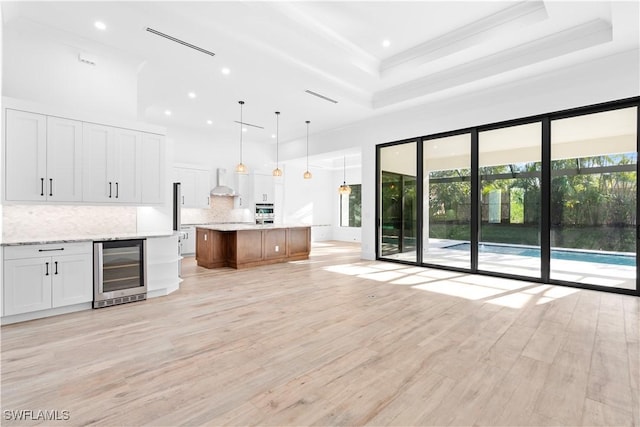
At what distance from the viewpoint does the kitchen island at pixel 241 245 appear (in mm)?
6609

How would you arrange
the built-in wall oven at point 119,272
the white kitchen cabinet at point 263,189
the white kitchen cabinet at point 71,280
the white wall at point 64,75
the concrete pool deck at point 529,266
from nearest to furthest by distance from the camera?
1. the white kitchen cabinet at point 71,280
2. the built-in wall oven at point 119,272
3. the white wall at point 64,75
4. the concrete pool deck at point 529,266
5. the white kitchen cabinet at point 263,189

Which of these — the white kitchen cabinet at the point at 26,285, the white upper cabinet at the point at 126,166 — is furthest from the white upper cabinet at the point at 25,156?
the white kitchen cabinet at the point at 26,285

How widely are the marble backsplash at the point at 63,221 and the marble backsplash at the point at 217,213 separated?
3.90m

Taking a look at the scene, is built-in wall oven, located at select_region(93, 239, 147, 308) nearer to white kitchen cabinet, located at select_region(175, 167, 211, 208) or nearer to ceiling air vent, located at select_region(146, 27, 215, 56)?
ceiling air vent, located at select_region(146, 27, 215, 56)

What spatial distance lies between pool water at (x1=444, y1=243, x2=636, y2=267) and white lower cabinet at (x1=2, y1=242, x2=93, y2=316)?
6.21 metres

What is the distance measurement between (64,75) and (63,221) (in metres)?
2.03

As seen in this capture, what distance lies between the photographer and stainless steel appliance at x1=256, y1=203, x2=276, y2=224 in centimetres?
Answer: 991

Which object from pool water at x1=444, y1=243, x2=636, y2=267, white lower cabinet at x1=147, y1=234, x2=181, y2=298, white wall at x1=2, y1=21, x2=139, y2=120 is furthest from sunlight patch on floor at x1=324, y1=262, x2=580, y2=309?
white wall at x1=2, y1=21, x2=139, y2=120

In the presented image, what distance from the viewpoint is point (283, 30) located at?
414cm

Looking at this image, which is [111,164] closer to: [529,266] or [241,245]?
[241,245]

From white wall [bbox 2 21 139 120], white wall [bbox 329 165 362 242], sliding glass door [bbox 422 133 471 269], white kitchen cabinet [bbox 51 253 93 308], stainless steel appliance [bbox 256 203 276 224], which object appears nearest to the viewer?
white kitchen cabinet [bbox 51 253 93 308]

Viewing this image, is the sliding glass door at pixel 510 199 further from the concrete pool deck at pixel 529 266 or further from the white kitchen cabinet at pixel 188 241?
the white kitchen cabinet at pixel 188 241

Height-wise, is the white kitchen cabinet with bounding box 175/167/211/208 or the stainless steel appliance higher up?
the white kitchen cabinet with bounding box 175/167/211/208

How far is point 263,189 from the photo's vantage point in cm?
1004
